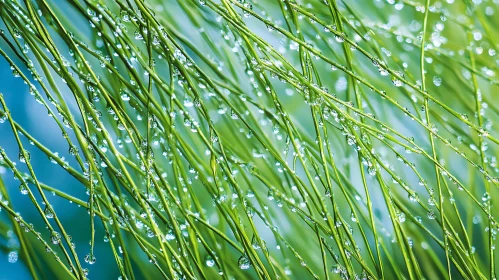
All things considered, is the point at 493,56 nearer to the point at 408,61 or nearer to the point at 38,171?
the point at 408,61

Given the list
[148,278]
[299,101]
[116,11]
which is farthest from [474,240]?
[116,11]

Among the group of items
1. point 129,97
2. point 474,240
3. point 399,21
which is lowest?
point 474,240

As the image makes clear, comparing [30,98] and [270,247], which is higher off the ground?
[30,98]

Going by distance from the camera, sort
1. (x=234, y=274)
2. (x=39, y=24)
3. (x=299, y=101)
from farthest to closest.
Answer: (x=299, y=101)
(x=234, y=274)
(x=39, y=24)

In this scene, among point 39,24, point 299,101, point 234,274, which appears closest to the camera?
point 39,24

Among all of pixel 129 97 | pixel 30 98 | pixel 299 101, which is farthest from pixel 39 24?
pixel 299 101

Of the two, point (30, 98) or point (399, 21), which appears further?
point (399, 21)

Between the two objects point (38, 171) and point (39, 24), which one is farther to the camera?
point (38, 171)

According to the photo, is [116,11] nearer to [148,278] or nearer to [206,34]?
[206,34]

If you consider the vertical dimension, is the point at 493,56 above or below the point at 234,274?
above
